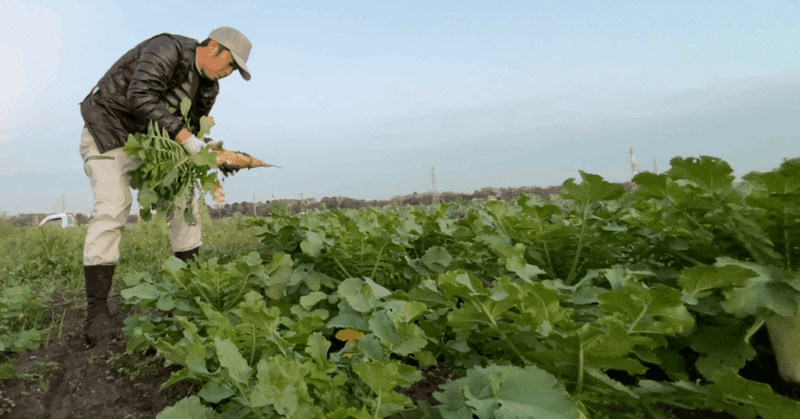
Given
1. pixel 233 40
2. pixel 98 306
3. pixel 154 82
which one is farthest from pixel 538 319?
pixel 233 40

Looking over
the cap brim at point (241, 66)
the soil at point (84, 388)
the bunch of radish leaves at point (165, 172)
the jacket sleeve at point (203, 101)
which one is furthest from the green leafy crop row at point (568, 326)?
the jacket sleeve at point (203, 101)

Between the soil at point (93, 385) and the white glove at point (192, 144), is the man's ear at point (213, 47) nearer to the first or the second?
the white glove at point (192, 144)

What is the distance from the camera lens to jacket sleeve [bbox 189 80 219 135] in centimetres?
445

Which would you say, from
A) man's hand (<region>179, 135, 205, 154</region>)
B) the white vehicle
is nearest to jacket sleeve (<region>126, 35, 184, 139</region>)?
man's hand (<region>179, 135, 205, 154</region>)

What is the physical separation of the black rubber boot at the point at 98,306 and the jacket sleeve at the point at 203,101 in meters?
1.49

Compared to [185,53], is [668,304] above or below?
below

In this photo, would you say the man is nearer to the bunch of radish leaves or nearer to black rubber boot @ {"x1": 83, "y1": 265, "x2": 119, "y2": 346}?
black rubber boot @ {"x1": 83, "y1": 265, "x2": 119, "y2": 346}

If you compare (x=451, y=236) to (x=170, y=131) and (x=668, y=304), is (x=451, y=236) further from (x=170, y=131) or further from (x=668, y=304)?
(x=170, y=131)

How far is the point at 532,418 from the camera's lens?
1.05 meters

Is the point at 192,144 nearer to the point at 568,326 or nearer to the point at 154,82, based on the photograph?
the point at 154,82

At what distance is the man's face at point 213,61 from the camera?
4.12 metres

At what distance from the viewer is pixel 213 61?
4148 mm

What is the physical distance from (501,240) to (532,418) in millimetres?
1153

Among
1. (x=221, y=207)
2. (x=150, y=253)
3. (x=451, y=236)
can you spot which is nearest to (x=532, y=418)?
(x=451, y=236)
